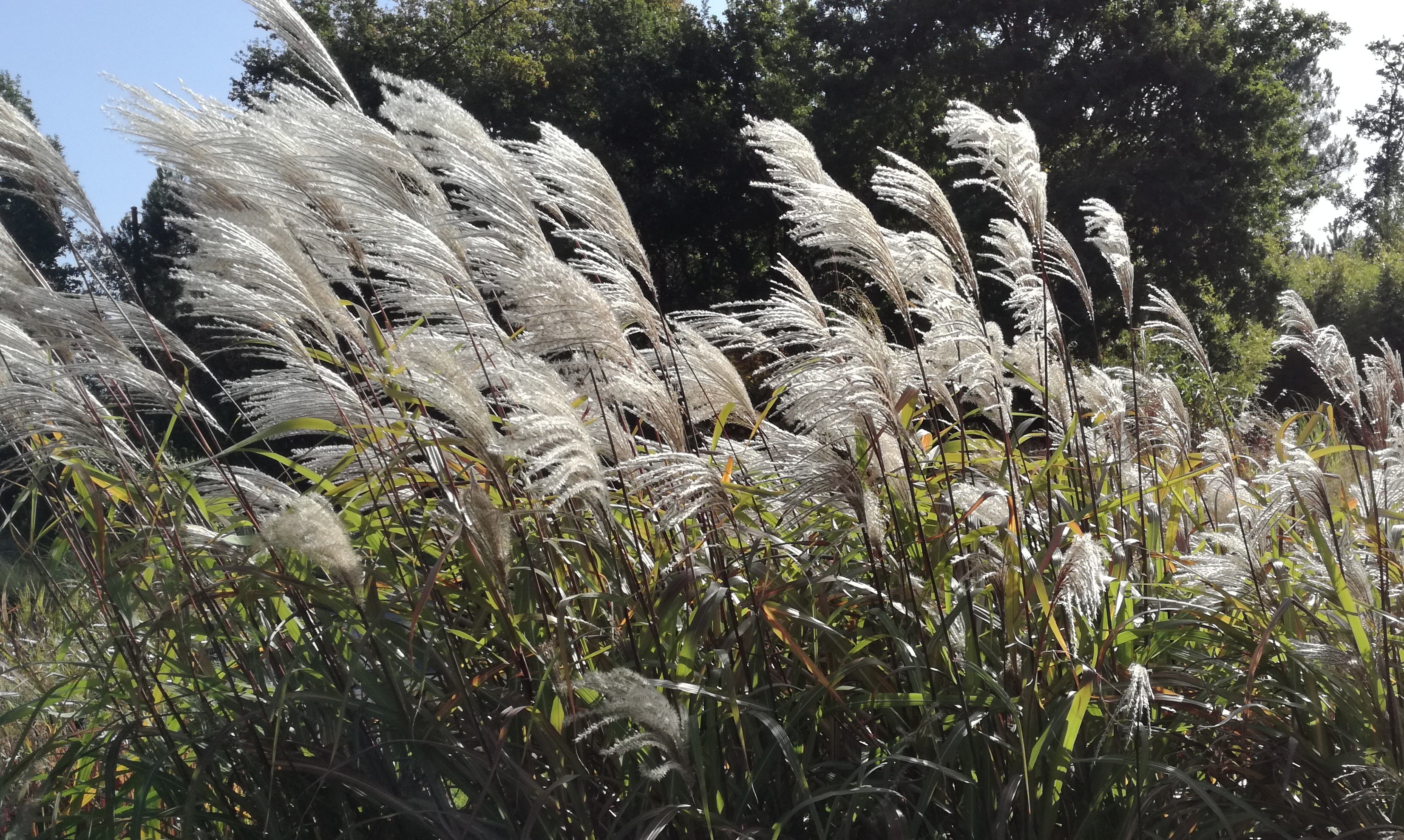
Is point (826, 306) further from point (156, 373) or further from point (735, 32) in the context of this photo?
point (735, 32)

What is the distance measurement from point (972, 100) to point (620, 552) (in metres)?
17.9

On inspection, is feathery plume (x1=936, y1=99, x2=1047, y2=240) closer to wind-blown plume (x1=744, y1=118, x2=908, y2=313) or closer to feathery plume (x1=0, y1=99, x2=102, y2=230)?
wind-blown plume (x1=744, y1=118, x2=908, y2=313)

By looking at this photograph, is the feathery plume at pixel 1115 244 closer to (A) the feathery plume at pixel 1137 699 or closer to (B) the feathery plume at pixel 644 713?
(A) the feathery plume at pixel 1137 699

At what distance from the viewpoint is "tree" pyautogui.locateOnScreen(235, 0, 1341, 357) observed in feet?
59.5

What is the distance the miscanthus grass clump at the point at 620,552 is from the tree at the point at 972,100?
49.0 ft

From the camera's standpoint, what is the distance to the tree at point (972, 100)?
1814 centimetres

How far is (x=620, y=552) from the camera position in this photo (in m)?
2.28

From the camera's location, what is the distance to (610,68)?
65.9 ft

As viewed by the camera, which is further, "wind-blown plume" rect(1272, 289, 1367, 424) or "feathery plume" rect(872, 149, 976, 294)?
"wind-blown plume" rect(1272, 289, 1367, 424)

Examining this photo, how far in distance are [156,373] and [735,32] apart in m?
19.2

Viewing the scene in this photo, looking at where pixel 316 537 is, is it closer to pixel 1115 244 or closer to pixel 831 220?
pixel 831 220

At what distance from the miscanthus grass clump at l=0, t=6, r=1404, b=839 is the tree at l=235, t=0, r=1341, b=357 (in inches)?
588

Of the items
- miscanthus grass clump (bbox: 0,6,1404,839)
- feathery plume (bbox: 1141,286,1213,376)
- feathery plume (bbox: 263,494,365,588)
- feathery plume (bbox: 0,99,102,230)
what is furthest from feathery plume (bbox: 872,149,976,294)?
feathery plume (bbox: 0,99,102,230)

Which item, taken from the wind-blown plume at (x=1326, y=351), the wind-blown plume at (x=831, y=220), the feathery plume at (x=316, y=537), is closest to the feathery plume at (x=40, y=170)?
the feathery plume at (x=316, y=537)
